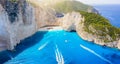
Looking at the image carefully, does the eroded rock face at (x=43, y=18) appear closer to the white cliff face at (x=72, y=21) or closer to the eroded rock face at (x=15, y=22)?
the white cliff face at (x=72, y=21)

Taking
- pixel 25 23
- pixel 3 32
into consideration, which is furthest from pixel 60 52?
pixel 25 23

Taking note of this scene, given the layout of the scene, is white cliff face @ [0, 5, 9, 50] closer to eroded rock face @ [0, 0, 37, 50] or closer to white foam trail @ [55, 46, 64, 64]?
eroded rock face @ [0, 0, 37, 50]

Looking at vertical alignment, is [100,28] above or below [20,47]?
above

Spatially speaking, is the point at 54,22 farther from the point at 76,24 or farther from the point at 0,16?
the point at 0,16

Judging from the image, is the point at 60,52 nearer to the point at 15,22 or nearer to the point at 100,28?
the point at 15,22

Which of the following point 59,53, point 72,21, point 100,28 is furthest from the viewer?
point 72,21

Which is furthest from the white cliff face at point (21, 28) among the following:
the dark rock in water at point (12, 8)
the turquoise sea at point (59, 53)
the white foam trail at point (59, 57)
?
the white foam trail at point (59, 57)

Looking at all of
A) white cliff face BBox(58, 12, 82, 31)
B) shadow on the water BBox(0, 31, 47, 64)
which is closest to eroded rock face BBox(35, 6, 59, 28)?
white cliff face BBox(58, 12, 82, 31)
